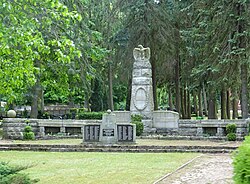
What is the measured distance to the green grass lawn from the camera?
423 inches

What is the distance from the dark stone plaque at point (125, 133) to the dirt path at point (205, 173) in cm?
487

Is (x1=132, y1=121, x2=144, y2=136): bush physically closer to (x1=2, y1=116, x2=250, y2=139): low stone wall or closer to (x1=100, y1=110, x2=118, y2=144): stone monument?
(x1=2, y1=116, x2=250, y2=139): low stone wall

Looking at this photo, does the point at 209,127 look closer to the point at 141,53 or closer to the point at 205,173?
the point at 141,53

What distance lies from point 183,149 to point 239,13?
31.2ft

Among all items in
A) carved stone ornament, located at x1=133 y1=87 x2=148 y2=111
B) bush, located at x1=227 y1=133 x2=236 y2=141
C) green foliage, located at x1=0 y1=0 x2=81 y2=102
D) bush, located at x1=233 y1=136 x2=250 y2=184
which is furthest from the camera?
carved stone ornament, located at x1=133 y1=87 x2=148 y2=111

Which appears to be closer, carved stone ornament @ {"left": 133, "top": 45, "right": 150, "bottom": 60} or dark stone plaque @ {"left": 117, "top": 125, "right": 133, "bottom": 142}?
dark stone plaque @ {"left": 117, "top": 125, "right": 133, "bottom": 142}

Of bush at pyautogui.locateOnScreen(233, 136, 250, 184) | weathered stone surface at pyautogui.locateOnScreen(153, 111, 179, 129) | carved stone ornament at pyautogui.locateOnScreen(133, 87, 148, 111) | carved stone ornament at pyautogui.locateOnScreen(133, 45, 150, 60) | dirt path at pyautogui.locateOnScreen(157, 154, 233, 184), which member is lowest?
dirt path at pyautogui.locateOnScreen(157, 154, 233, 184)

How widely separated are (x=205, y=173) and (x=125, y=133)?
8109 millimetres

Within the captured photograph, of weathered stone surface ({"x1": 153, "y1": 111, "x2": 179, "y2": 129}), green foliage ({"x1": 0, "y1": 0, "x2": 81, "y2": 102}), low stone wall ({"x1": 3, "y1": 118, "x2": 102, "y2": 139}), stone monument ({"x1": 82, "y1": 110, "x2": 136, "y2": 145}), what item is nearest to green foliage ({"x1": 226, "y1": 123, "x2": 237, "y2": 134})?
weathered stone surface ({"x1": 153, "y1": 111, "x2": 179, "y2": 129})

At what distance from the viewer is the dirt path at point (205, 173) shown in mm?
10519

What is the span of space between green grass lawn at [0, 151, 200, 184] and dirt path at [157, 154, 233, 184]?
0.38m

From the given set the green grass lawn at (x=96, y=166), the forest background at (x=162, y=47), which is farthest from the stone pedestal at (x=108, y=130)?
the green grass lawn at (x=96, y=166)

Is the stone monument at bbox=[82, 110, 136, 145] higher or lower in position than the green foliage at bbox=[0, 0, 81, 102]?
lower

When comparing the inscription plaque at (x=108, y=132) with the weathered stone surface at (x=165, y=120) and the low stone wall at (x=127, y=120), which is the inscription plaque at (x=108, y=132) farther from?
the weathered stone surface at (x=165, y=120)
